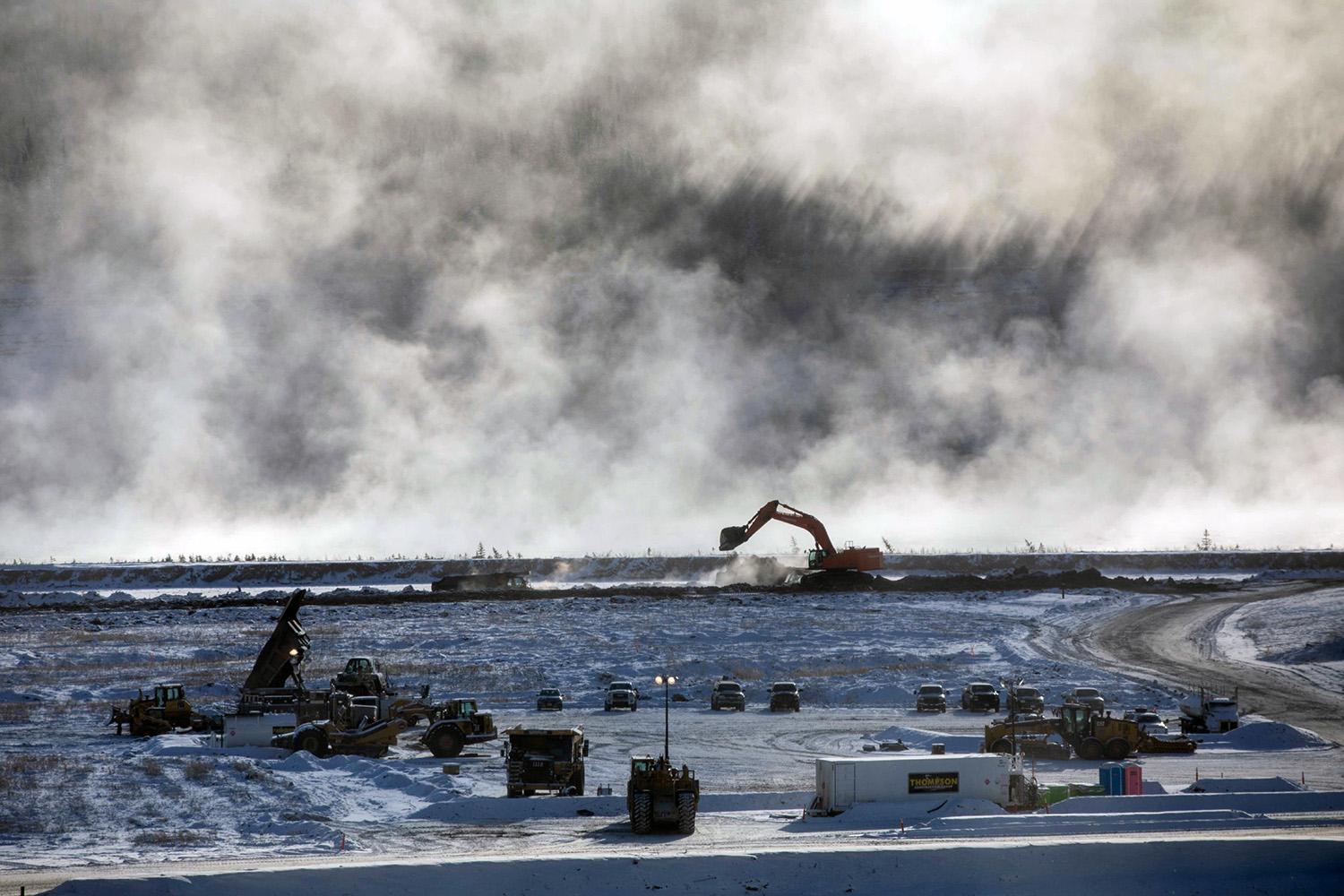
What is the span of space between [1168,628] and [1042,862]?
190 ft

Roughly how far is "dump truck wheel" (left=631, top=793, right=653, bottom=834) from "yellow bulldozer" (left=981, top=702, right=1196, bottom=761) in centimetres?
1587

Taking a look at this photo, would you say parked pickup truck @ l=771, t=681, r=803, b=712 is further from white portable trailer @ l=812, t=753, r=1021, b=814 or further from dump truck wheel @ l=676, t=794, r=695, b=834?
dump truck wheel @ l=676, t=794, r=695, b=834

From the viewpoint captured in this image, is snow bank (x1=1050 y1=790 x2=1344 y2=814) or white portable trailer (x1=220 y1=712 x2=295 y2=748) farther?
white portable trailer (x1=220 y1=712 x2=295 y2=748)

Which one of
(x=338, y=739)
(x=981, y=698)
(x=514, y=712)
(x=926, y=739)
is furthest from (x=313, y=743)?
(x=981, y=698)

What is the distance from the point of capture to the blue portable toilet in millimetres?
32031

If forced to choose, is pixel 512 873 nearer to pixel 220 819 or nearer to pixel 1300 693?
pixel 220 819

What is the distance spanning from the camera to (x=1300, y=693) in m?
54.8

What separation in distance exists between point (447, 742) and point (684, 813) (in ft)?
48.6

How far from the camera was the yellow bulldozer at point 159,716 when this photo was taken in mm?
43750

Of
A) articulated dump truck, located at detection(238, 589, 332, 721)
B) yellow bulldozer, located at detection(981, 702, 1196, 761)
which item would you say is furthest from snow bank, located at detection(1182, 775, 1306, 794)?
articulated dump truck, located at detection(238, 589, 332, 721)

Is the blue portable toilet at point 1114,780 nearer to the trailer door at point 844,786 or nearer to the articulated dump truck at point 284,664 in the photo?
the trailer door at point 844,786

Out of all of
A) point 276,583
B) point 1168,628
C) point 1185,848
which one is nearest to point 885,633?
point 1168,628

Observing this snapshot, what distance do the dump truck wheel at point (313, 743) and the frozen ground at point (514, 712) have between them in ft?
5.11

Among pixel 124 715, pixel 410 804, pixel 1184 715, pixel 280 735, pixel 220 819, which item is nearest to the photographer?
pixel 220 819
